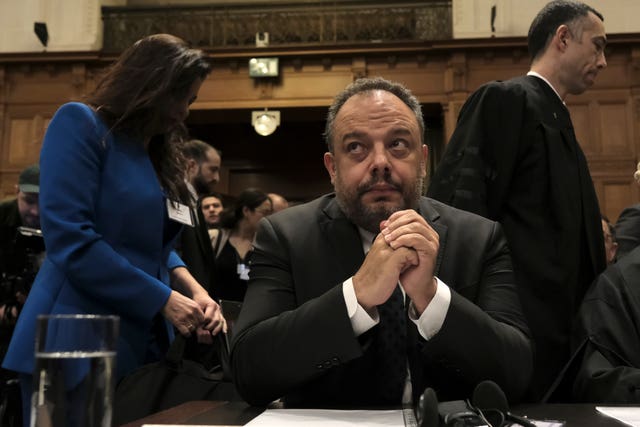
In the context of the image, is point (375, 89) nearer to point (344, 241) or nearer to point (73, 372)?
point (344, 241)

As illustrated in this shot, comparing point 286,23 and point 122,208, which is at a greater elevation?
point 286,23

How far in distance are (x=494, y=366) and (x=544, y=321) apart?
40.0 inches

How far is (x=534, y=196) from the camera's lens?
8.12 ft

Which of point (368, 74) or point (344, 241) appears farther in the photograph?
point (368, 74)

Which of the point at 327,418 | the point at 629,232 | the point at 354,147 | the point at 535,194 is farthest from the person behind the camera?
the point at 629,232

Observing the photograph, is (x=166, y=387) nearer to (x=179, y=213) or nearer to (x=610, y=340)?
(x=179, y=213)

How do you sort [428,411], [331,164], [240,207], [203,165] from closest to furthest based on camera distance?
[428,411] < [331,164] < [203,165] < [240,207]

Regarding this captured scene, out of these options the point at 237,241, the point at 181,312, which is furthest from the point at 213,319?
the point at 237,241

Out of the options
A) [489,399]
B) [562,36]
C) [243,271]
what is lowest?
[243,271]

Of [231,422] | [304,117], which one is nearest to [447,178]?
[231,422]

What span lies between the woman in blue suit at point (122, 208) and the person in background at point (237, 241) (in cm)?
212

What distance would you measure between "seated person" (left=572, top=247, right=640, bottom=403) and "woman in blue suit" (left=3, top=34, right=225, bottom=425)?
3.48 ft

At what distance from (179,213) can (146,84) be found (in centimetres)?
41

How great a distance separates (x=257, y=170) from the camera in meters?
11.7
